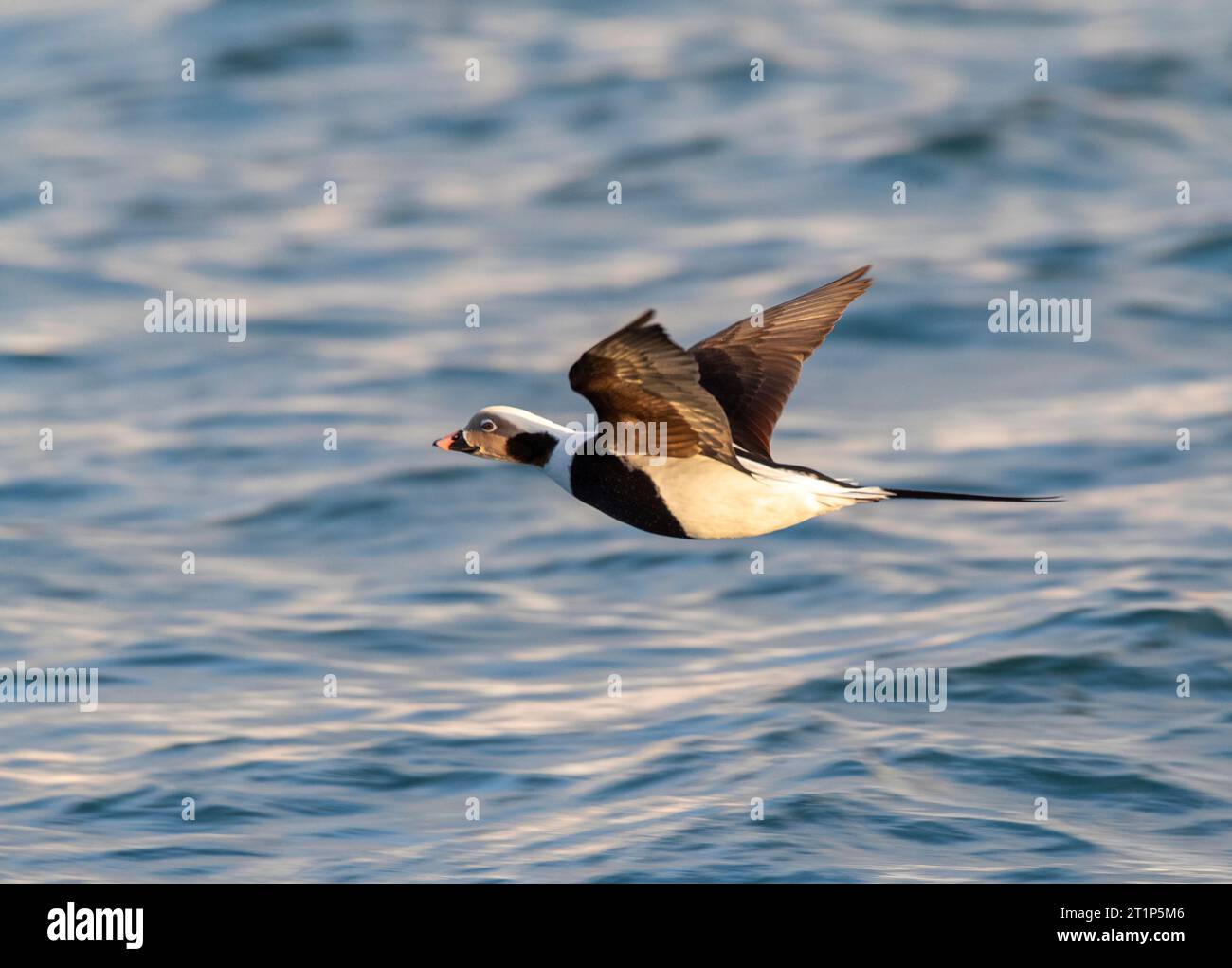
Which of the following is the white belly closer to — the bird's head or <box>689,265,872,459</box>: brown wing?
the bird's head

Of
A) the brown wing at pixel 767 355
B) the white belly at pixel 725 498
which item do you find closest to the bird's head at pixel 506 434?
the white belly at pixel 725 498

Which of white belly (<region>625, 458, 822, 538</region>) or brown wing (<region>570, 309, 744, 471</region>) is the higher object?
brown wing (<region>570, 309, 744, 471</region>)

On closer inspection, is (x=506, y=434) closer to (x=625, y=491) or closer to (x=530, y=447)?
(x=530, y=447)

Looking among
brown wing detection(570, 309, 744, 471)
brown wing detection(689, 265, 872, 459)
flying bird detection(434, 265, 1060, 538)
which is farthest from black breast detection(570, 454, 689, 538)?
brown wing detection(689, 265, 872, 459)

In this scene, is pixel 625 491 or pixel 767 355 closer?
pixel 625 491

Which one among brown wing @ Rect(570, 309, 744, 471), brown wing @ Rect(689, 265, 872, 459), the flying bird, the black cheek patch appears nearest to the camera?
brown wing @ Rect(570, 309, 744, 471)

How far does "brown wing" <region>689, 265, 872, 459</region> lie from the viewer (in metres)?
8.05

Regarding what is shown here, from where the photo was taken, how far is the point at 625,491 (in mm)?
6957

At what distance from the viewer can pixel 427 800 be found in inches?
424

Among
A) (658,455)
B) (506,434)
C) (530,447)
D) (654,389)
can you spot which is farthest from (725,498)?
(506,434)

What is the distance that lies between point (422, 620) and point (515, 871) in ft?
13.9

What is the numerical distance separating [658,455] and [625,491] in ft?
0.57

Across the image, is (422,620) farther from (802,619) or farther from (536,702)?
(802,619)

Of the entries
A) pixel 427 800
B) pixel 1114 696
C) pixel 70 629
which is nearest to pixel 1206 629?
pixel 1114 696
